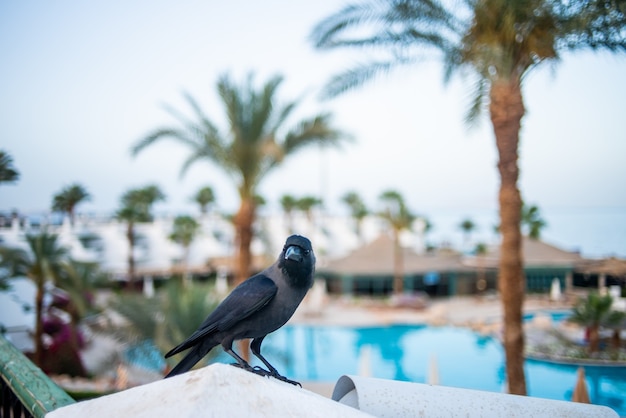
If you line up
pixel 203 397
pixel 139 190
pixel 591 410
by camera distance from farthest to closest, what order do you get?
1. pixel 139 190
2. pixel 591 410
3. pixel 203 397

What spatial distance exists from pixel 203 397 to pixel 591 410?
5.34 ft

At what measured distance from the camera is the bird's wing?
2.06 metres

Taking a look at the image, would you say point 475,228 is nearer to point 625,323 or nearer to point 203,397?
point 625,323

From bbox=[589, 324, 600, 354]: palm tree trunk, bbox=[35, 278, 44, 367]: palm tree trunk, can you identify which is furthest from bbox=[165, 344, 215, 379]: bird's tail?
bbox=[589, 324, 600, 354]: palm tree trunk

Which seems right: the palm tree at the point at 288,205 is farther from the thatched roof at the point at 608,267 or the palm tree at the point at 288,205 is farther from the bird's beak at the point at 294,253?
the bird's beak at the point at 294,253

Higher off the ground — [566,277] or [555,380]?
[566,277]

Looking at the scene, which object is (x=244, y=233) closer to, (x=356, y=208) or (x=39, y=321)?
(x=39, y=321)

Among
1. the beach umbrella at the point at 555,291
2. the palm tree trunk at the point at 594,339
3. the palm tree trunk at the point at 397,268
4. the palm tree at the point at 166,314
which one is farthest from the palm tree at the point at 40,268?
the beach umbrella at the point at 555,291

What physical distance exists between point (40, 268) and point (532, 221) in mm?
31942

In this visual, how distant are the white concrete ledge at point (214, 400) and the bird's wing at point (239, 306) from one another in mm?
757

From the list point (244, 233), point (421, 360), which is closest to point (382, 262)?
point (421, 360)

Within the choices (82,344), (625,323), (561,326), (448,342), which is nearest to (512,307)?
(625,323)

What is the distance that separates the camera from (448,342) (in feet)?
59.4

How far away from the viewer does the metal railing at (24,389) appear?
1.59m
